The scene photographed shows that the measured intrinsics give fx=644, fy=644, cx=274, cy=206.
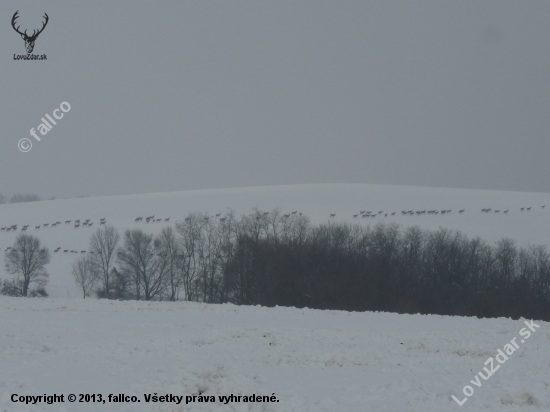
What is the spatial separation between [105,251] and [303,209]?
25970 mm

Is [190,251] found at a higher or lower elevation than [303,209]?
lower

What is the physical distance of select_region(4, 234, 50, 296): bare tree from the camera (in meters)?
60.2

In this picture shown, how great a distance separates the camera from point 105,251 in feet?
226

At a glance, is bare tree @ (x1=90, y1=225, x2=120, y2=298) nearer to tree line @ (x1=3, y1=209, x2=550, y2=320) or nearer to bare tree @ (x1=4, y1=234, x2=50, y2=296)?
tree line @ (x1=3, y1=209, x2=550, y2=320)

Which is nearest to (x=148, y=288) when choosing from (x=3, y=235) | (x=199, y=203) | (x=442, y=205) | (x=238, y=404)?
(x=3, y=235)

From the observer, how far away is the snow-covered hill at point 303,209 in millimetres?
69562

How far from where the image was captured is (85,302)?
2811 centimetres

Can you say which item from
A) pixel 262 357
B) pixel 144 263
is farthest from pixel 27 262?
pixel 262 357

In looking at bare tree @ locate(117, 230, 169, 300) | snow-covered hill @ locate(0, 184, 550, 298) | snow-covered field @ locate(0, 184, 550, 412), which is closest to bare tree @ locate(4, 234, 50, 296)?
snow-covered hill @ locate(0, 184, 550, 298)

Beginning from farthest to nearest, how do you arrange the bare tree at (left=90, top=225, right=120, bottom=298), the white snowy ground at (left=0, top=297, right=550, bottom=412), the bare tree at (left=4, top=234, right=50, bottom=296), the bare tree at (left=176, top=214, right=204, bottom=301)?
the bare tree at (left=90, top=225, right=120, bottom=298) → the bare tree at (left=176, top=214, right=204, bottom=301) → the bare tree at (left=4, top=234, right=50, bottom=296) → the white snowy ground at (left=0, top=297, right=550, bottom=412)

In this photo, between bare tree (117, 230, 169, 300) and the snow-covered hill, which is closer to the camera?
bare tree (117, 230, 169, 300)

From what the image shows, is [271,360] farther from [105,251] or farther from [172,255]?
[105,251]

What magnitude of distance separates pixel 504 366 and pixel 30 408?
10849 millimetres

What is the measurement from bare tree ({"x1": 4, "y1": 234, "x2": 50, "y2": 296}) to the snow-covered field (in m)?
33.0
